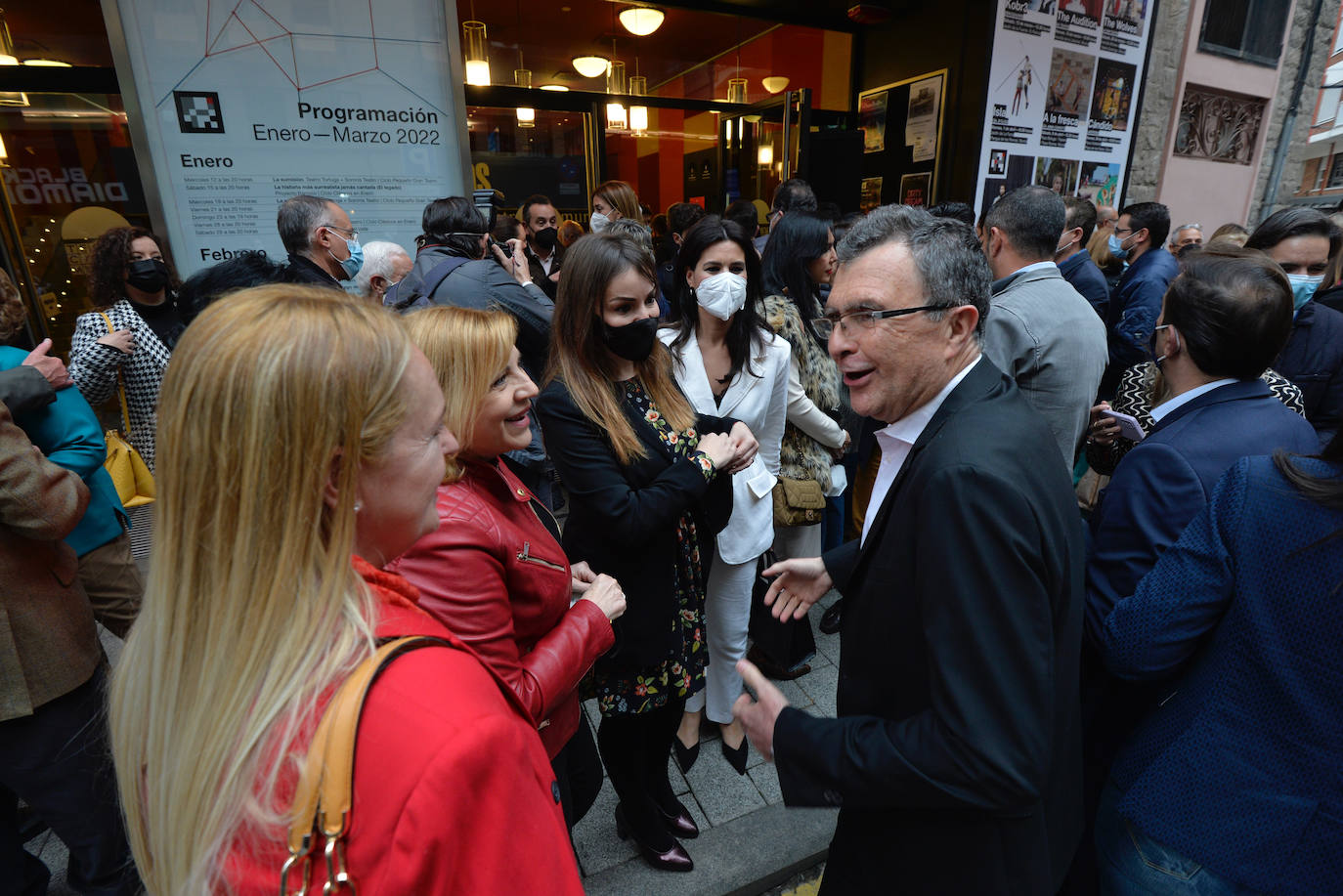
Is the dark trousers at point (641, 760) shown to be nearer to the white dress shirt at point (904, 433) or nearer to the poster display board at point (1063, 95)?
the white dress shirt at point (904, 433)

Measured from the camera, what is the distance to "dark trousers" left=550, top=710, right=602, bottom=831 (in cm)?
192

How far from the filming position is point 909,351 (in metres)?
1.39

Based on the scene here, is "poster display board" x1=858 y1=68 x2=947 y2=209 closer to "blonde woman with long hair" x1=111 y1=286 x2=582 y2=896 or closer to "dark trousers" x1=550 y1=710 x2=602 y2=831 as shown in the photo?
"dark trousers" x1=550 y1=710 x2=602 y2=831

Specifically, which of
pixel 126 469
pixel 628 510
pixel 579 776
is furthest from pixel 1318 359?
pixel 126 469

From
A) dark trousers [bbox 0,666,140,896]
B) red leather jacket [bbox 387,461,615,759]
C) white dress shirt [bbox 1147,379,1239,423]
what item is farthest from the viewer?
dark trousers [bbox 0,666,140,896]

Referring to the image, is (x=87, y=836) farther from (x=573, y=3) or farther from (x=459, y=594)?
(x=573, y=3)

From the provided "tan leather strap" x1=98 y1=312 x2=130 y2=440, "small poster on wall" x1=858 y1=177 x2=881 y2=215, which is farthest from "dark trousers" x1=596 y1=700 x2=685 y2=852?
"small poster on wall" x1=858 y1=177 x2=881 y2=215

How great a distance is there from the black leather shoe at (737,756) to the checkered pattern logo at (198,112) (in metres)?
4.90

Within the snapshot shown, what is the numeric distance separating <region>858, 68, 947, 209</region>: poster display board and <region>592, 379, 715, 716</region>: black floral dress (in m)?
6.45

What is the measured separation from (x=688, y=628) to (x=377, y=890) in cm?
166

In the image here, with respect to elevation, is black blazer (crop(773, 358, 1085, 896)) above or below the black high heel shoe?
above

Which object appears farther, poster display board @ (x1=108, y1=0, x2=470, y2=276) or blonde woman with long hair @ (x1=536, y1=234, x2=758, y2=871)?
poster display board @ (x1=108, y1=0, x2=470, y2=276)

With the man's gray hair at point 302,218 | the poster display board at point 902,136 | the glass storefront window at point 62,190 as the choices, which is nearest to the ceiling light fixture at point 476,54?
the glass storefront window at point 62,190

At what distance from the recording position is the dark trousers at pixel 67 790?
6.15ft
